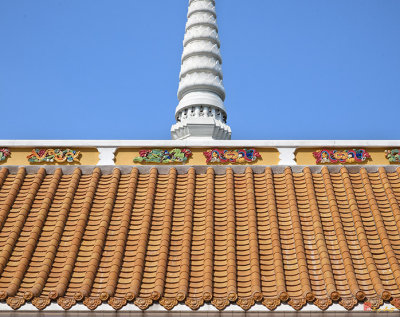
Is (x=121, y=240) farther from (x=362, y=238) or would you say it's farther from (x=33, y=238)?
(x=362, y=238)

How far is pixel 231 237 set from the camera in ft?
26.8

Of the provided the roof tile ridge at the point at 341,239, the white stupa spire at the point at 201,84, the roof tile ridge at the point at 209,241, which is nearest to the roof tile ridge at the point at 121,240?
the roof tile ridge at the point at 209,241

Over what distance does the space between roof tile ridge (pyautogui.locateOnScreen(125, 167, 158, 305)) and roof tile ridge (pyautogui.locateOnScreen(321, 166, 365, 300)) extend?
8.85 ft

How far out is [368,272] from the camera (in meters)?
7.52

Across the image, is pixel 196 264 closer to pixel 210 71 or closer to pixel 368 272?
pixel 368 272

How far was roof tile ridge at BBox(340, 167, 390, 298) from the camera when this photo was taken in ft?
23.5

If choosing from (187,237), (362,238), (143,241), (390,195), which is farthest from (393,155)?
(143,241)

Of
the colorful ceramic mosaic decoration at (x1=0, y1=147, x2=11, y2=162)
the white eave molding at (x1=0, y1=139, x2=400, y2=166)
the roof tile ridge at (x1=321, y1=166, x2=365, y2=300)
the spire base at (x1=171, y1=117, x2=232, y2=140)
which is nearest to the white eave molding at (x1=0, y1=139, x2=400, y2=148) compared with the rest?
the white eave molding at (x1=0, y1=139, x2=400, y2=166)

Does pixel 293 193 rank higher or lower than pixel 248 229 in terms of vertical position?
higher

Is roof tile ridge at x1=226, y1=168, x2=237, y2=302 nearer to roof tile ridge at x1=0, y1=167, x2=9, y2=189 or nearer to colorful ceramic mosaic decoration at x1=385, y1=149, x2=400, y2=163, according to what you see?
colorful ceramic mosaic decoration at x1=385, y1=149, x2=400, y2=163

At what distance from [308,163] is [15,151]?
211 inches

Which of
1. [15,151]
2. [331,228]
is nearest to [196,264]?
[331,228]

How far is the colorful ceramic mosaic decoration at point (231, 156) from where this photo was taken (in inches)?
402

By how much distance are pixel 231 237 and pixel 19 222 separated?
10.6ft
